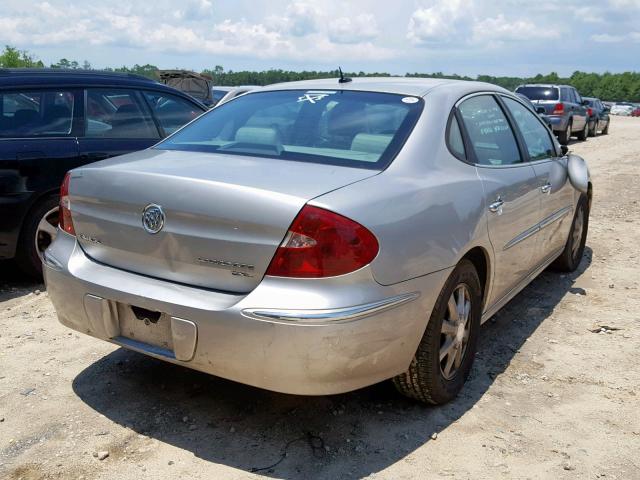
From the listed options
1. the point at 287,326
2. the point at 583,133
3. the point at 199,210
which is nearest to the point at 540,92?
the point at 583,133

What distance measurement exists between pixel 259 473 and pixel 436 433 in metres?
0.86

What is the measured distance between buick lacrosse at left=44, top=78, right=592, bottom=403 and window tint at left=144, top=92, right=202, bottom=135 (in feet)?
7.52

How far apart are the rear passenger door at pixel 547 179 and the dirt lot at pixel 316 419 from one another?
2.26 ft

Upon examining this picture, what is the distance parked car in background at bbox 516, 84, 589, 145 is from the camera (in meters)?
18.9

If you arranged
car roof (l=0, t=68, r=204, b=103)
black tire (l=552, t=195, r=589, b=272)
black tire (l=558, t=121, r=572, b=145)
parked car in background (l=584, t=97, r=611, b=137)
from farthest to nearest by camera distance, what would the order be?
parked car in background (l=584, t=97, r=611, b=137), black tire (l=558, t=121, r=572, b=145), black tire (l=552, t=195, r=589, b=272), car roof (l=0, t=68, r=204, b=103)

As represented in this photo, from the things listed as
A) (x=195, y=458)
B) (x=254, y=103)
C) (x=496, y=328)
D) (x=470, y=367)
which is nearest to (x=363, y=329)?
(x=195, y=458)

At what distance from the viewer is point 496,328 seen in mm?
4492

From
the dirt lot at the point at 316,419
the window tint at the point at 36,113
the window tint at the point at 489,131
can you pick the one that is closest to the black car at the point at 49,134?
the window tint at the point at 36,113

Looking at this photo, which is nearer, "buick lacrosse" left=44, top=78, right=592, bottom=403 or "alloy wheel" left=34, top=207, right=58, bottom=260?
"buick lacrosse" left=44, top=78, right=592, bottom=403

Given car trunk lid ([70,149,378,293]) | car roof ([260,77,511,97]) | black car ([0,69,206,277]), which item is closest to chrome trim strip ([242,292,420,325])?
car trunk lid ([70,149,378,293])

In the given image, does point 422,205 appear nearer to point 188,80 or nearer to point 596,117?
point 188,80

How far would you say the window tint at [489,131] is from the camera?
3686 millimetres

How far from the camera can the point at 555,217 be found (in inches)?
187

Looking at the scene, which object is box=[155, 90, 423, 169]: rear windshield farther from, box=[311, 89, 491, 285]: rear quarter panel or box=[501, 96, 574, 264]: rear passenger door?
box=[501, 96, 574, 264]: rear passenger door
